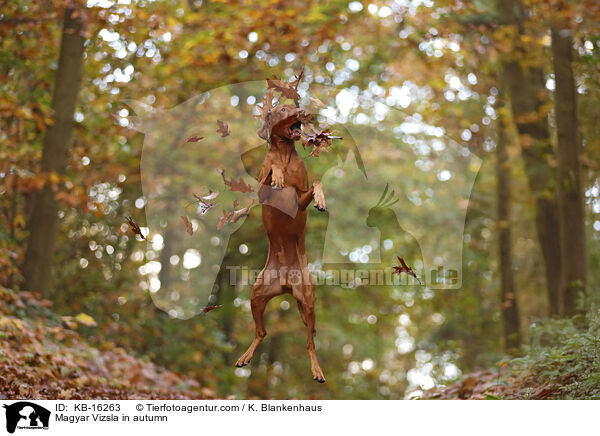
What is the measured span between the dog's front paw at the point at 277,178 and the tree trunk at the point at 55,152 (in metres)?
4.67

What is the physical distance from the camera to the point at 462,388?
565 cm

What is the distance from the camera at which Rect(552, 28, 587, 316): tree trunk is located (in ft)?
21.5

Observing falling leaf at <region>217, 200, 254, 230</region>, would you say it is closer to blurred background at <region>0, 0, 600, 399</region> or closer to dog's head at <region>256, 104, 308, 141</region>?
dog's head at <region>256, 104, 308, 141</region>

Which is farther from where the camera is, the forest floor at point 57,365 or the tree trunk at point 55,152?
the tree trunk at point 55,152

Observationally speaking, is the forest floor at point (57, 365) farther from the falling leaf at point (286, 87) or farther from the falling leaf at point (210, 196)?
the falling leaf at point (286, 87)

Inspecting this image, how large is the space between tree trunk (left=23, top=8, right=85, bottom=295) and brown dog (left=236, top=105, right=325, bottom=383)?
458 cm

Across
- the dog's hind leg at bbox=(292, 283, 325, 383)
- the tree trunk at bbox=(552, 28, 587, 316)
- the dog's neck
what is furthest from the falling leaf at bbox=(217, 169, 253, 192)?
the tree trunk at bbox=(552, 28, 587, 316)

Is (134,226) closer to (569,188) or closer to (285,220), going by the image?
(285,220)

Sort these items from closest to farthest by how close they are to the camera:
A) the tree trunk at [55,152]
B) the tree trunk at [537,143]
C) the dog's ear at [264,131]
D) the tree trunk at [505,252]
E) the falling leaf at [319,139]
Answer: the falling leaf at [319,139] → the dog's ear at [264,131] → the tree trunk at [55,152] → the tree trunk at [537,143] → the tree trunk at [505,252]

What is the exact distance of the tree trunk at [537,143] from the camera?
7.63 meters

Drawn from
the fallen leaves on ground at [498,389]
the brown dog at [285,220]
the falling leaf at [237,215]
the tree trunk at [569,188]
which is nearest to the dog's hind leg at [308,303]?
the brown dog at [285,220]
